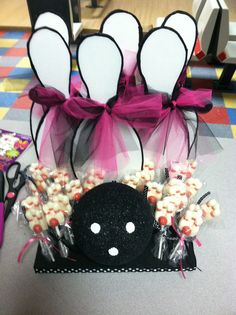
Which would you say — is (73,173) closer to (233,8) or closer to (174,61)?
(174,61)

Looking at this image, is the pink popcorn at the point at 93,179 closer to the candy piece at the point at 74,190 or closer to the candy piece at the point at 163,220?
the candy piece at the point at 74,190

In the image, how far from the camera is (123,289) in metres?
0.56

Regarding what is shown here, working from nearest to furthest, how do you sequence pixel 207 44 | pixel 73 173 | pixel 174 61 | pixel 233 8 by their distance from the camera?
1. pixel 174 61
2. pixel 73 173
3. pixel 207 44
4. pixel 233 8

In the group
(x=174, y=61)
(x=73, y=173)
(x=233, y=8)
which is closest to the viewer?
(x=174, y=61)

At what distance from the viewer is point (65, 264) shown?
0.57 m

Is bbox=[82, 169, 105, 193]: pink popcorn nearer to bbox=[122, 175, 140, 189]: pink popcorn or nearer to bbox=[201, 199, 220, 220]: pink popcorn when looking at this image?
bbox=[122, 175, 140, 189]: pink popcorn

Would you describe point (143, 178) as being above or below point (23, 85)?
below

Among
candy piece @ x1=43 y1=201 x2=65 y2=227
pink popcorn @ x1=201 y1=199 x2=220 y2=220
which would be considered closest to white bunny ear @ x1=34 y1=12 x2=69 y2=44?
candy piece @ x1=43 y1=201 x2=65 y2=227

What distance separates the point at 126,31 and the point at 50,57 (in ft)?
0.52

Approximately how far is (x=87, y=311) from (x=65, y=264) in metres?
0.10

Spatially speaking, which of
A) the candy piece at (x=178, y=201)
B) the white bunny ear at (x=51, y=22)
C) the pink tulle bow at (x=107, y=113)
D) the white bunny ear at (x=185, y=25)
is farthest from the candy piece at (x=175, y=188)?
the white bunny ear at (x=51, y=22)

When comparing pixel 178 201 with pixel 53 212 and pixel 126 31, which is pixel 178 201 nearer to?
pixel 53 212

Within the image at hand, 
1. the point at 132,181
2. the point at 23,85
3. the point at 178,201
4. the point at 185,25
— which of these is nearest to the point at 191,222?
the point at 178,201

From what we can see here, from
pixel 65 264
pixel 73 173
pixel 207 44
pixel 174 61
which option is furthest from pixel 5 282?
pixel 207 44
